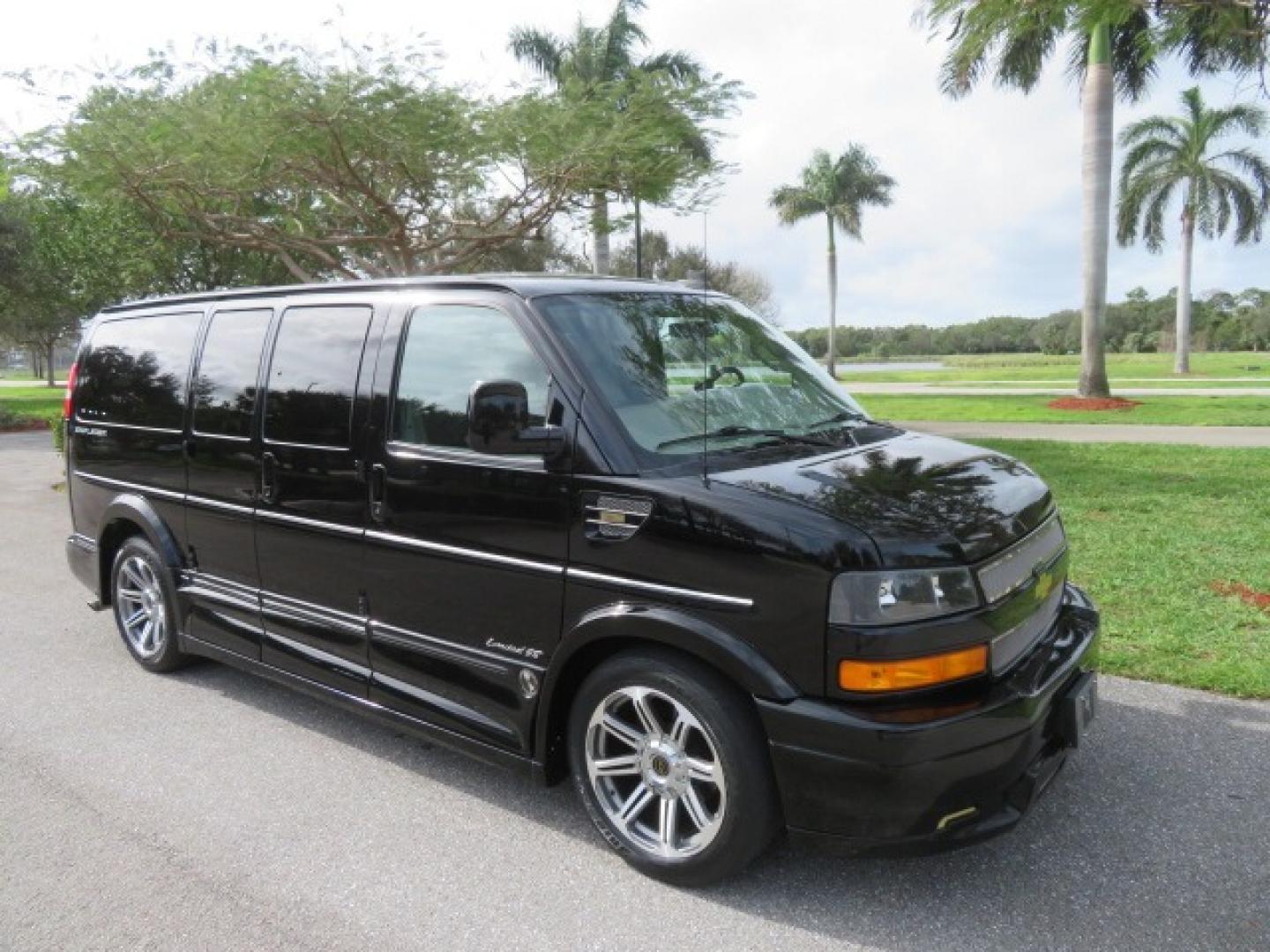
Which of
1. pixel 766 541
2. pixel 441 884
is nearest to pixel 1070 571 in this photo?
pixel 766 541

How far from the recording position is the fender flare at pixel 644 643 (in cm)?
276

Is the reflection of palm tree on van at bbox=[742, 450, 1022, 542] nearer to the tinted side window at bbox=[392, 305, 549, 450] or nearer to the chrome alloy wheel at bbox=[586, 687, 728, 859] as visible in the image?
the chrome alloy wheel at bbox=[586, 687, 728, 859]

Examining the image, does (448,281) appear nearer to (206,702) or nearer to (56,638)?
(206,702)

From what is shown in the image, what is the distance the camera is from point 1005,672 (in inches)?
116

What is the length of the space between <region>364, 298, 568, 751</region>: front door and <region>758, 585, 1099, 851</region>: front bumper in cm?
93

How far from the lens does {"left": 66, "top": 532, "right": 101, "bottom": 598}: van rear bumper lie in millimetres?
5480

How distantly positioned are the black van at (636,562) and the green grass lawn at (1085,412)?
15.1 metres

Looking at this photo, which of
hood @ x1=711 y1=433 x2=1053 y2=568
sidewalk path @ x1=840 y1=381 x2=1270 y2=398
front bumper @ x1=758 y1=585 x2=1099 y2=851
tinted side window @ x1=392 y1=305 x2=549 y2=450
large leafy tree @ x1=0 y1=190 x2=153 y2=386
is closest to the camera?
front bumper @ x1=758 y1=585 x2=1099 y2=851

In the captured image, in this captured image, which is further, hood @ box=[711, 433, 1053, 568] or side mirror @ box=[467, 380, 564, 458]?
side mirror @ box=[467, 380, 564, 458]

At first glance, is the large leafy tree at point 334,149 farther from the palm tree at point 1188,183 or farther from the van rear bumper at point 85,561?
the palm tree at point 1188,183

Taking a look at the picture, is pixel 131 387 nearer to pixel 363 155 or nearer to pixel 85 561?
pixel 85 561

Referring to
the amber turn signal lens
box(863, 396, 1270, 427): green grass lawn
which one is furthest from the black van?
box(863, 396, 1270, 427): green grass lawn

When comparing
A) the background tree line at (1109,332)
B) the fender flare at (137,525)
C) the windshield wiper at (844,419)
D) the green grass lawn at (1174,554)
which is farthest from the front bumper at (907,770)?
the background tree line at (1109,332)

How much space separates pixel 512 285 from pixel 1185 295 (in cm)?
4413
